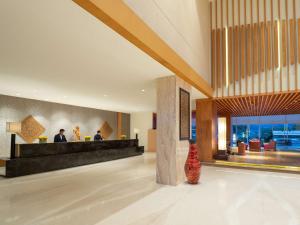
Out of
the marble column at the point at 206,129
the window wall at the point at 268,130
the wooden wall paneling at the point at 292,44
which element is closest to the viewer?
the wooden wall paneling at the point at 292,44

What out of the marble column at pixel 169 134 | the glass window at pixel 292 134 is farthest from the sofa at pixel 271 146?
the marble column at pixel 169 134

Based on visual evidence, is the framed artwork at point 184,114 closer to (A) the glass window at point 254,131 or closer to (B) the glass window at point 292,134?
(A) the glass window at point 254,131

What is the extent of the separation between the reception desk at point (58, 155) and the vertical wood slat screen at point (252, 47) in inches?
212

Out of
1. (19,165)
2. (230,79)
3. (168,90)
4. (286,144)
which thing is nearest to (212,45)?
(230,79)

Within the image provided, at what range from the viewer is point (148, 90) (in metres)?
7.04

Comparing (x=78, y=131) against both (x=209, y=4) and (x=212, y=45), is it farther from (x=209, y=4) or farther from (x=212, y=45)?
(x=209, y=4)

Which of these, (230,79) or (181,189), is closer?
(181,189)

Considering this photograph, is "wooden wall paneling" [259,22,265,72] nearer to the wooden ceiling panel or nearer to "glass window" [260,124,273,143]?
the wooden ceiling panel

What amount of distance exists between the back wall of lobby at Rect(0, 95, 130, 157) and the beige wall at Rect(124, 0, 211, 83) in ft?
23.2

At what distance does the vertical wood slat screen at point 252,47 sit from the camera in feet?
22.9

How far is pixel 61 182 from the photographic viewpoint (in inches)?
208

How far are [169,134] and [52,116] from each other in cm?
713

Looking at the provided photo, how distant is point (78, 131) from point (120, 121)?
3439 mm

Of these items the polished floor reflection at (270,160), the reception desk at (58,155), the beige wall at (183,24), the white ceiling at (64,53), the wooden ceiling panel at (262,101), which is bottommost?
the polished floor reflection at (270,160)
